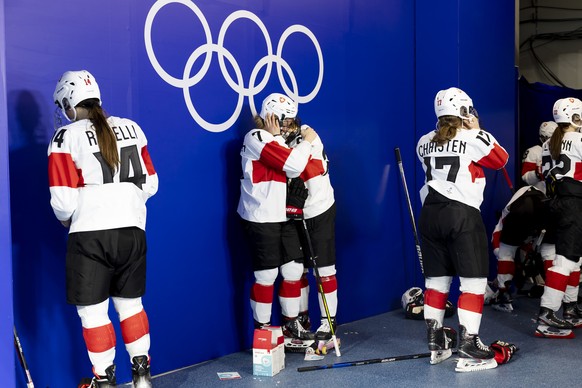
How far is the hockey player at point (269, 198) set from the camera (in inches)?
177

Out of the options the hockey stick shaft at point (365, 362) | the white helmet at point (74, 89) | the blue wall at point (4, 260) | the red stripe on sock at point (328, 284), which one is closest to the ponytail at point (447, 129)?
the red stripe on sock at point (328, 284)

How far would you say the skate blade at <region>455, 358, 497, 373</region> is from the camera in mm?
4266

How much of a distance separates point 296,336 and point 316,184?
999 millimetres

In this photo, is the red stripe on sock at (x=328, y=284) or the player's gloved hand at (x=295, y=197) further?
the red stripe on sock at (x=328, y=284)

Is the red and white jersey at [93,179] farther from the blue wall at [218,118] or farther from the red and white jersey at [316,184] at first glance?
the red and white jersey at [316,184]

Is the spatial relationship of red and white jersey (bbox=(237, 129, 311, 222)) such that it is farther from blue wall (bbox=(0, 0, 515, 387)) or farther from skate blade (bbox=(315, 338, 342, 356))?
skate blade (bbox=(315, 338, 342, 356))

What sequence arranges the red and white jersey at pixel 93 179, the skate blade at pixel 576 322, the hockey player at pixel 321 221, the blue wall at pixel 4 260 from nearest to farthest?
the blue wall at pixel 4 260 < the red and white jersey at pixel 93 179 < the hockey player at pixel 321 221 < the skate blade at pixel 576 322

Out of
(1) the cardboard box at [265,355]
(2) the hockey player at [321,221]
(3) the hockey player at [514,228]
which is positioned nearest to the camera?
(1) the cardboard box at [265,355]

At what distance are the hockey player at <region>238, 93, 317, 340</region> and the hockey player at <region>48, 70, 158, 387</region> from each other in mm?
1058

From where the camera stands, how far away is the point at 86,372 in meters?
3.87

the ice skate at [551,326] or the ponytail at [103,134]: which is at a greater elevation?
the ponytail at [103,134]

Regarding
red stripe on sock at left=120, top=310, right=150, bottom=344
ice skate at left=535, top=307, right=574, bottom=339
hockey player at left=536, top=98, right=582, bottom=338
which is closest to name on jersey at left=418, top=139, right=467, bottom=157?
hockey player at left=536, top=98, right=582, bottom=338

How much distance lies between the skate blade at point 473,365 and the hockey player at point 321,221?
88 centimetres

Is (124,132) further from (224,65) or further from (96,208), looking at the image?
(224,65)
